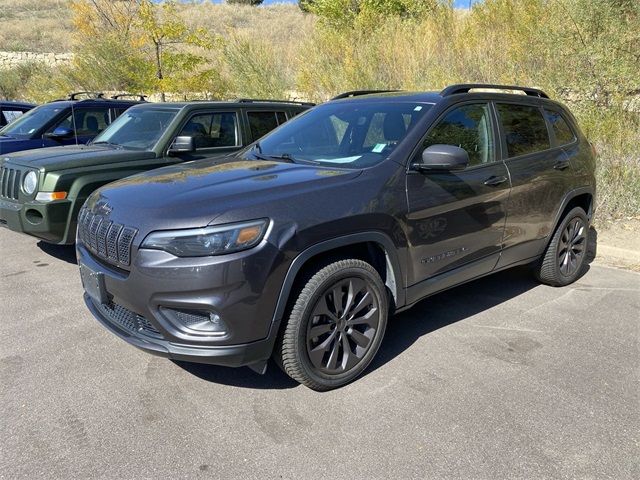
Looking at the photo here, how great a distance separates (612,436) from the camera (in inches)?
105

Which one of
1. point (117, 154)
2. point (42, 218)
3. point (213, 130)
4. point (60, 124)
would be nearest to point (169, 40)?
point (60, 124)

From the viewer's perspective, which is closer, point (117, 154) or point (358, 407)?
point (358, 407)

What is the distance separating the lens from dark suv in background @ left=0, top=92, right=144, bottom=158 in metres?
7.27

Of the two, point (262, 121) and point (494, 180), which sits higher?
point (262, 121)

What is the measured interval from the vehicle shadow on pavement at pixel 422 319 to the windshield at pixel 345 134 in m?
1.37

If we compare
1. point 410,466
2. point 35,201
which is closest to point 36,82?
point 35,201

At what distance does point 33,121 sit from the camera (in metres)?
7.70

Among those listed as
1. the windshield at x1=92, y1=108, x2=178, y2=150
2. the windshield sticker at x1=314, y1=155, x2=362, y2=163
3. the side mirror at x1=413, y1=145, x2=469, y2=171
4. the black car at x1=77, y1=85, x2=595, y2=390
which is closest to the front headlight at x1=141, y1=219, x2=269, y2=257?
the black car at x1=77, y1=85, x2=595, y2=390

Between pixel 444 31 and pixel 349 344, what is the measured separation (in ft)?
34.4

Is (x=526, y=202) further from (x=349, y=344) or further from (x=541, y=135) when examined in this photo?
(x=349, y=344)

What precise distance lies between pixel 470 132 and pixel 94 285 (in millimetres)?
2861

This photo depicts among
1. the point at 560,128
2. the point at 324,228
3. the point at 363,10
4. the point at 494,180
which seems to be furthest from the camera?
the point at 363,10

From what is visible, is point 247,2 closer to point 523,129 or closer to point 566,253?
point 523,129

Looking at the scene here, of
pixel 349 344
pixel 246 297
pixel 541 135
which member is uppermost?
pixel 541 135
